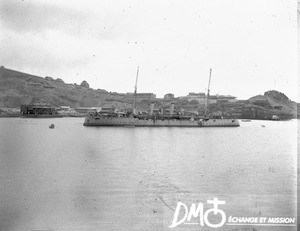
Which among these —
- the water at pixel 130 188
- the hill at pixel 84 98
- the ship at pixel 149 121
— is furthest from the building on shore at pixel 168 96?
the water at pixel 130 188

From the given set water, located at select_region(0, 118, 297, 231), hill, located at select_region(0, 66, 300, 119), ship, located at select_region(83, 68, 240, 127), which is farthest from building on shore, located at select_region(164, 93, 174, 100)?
water, located at select_region(0, 118, 297, 231)

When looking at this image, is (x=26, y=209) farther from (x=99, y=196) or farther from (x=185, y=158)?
(x=185, y=158)

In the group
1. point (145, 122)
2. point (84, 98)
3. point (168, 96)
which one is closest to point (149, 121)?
point (145, 122)

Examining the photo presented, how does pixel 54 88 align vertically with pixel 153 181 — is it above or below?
above

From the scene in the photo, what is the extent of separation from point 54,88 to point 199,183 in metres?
83.9

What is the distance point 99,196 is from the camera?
11398mm

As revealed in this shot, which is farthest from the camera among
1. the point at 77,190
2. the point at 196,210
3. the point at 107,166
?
the point at 107,166

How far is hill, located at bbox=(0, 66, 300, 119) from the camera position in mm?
84562

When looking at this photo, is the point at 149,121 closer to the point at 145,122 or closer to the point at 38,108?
the point at 145,122

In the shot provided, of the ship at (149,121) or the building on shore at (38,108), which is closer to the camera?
the ship at (149,121)

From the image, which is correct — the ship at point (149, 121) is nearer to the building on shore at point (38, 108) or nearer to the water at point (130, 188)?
the water at point (130, 188)

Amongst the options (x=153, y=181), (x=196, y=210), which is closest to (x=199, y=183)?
(x=153, y=181)

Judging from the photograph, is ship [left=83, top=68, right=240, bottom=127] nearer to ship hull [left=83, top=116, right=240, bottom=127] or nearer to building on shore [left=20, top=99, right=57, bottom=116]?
ship hull [left=83, top=116, right=240, bottom=127]

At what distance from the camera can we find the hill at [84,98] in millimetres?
84562
